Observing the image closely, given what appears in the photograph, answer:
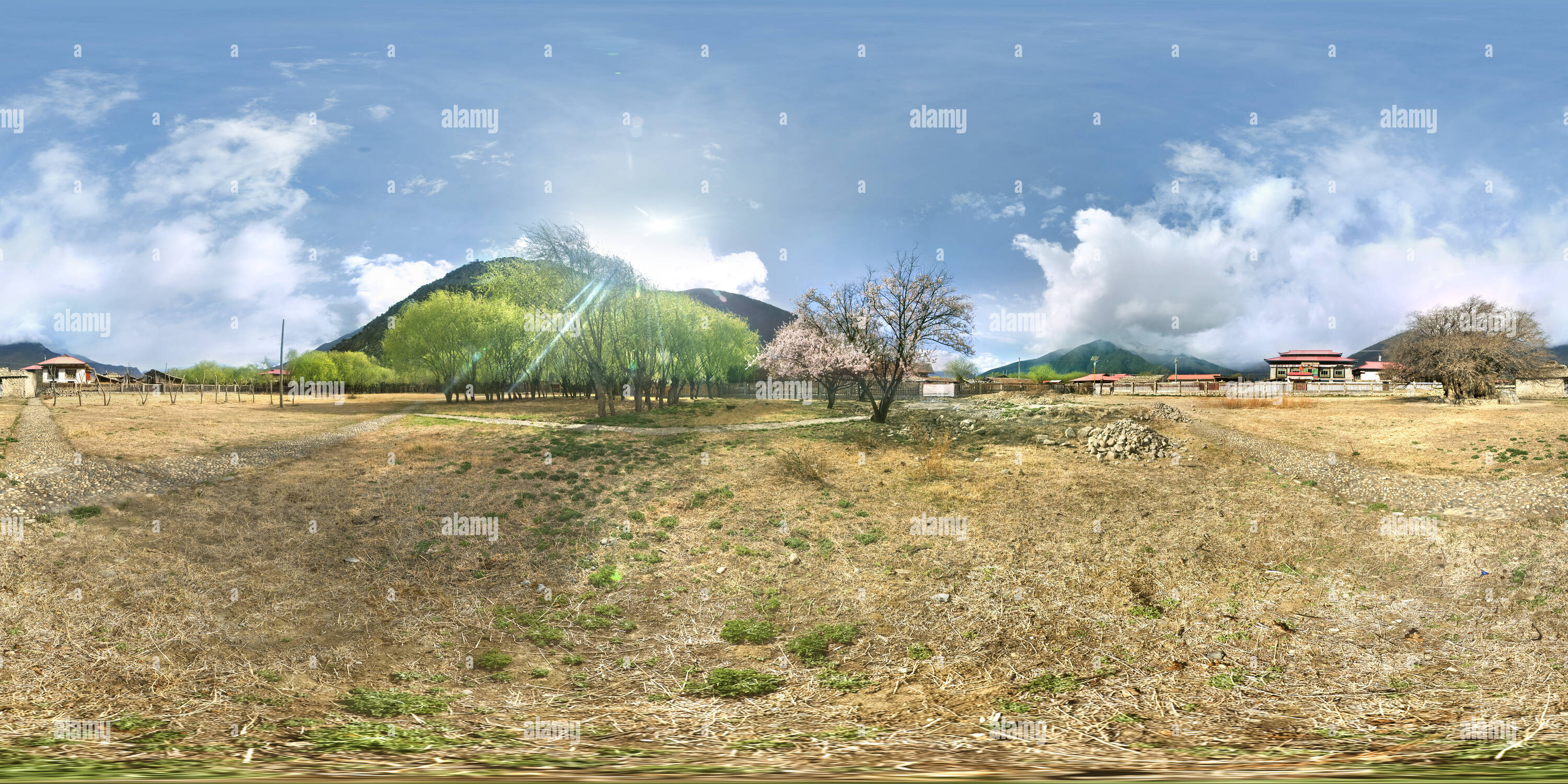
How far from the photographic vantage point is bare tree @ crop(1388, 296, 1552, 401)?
35.9 m

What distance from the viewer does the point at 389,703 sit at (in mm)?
6422

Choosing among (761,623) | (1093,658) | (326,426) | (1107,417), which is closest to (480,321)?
(326,426)

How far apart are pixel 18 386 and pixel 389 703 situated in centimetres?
6204

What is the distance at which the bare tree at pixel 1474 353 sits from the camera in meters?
35.9

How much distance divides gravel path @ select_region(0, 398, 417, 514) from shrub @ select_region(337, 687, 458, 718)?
30.1 ft
